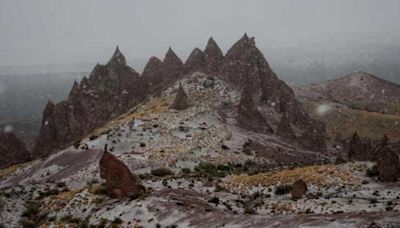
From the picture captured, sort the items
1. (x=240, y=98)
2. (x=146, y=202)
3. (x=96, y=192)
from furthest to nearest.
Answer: (x=240, y=98)
(x=96, y=192)
(x=146, y=202)

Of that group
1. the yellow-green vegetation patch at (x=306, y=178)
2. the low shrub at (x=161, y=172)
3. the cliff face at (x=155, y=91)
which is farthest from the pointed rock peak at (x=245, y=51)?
the yellow-green vegetation patch at (x=306, y=178)

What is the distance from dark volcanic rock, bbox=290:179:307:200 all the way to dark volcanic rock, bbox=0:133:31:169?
95875mm

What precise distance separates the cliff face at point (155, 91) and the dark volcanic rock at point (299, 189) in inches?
3042

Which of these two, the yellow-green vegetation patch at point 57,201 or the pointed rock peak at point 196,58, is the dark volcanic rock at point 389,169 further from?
the pointed rock peak at point 196,58

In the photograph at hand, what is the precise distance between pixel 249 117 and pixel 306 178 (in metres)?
59.3

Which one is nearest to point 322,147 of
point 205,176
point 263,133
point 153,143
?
point 263,133

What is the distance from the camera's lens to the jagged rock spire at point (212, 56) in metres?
143

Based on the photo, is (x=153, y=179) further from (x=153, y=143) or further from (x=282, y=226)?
(x=282, y=226)

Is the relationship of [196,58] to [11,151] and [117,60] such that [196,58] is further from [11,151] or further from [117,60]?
[11,151]

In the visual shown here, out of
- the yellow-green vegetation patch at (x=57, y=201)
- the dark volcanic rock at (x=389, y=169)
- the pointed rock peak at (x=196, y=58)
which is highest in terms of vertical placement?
the pointed rock peak at (x=196, y=58)

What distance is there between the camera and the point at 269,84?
147m

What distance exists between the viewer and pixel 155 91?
14750 cm

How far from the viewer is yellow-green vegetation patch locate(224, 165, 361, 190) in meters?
60.8

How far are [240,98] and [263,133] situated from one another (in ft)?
34.0
